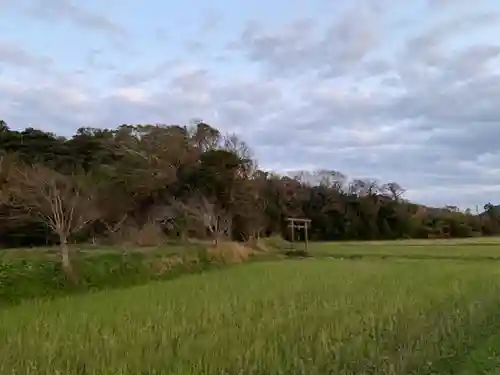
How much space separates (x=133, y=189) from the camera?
30.6 m

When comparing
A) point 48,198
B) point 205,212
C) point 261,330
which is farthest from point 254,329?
point 205,212

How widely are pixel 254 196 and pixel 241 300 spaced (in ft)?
80.0

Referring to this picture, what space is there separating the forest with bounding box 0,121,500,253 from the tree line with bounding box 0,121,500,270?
0.05 meters

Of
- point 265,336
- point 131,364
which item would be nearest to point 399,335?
point 265,336

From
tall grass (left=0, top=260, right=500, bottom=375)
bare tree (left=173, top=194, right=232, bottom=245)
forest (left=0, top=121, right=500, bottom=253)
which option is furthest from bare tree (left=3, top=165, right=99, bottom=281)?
tall grass (left=0, top=260, right=500, bottom=375)

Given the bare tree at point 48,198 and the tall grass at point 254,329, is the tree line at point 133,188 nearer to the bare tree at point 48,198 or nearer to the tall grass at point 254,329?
the bare tree at point 48,198

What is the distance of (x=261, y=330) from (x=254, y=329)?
0.12 m

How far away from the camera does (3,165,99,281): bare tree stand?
920 inches

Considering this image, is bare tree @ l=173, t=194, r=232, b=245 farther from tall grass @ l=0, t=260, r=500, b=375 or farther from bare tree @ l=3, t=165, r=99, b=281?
tall grass @ l=0, t=260, r=500, b=375

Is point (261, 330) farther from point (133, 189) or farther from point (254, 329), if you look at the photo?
point (133, 189)

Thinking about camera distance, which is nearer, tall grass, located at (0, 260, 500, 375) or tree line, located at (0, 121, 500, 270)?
tall grass, located at (0, 260, 500, 375)

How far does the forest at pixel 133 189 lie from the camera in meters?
24.8

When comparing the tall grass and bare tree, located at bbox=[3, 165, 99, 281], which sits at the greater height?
bare tree, located at bbox=[3, 165, 99, 281]

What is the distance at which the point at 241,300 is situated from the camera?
1097 centimetres
